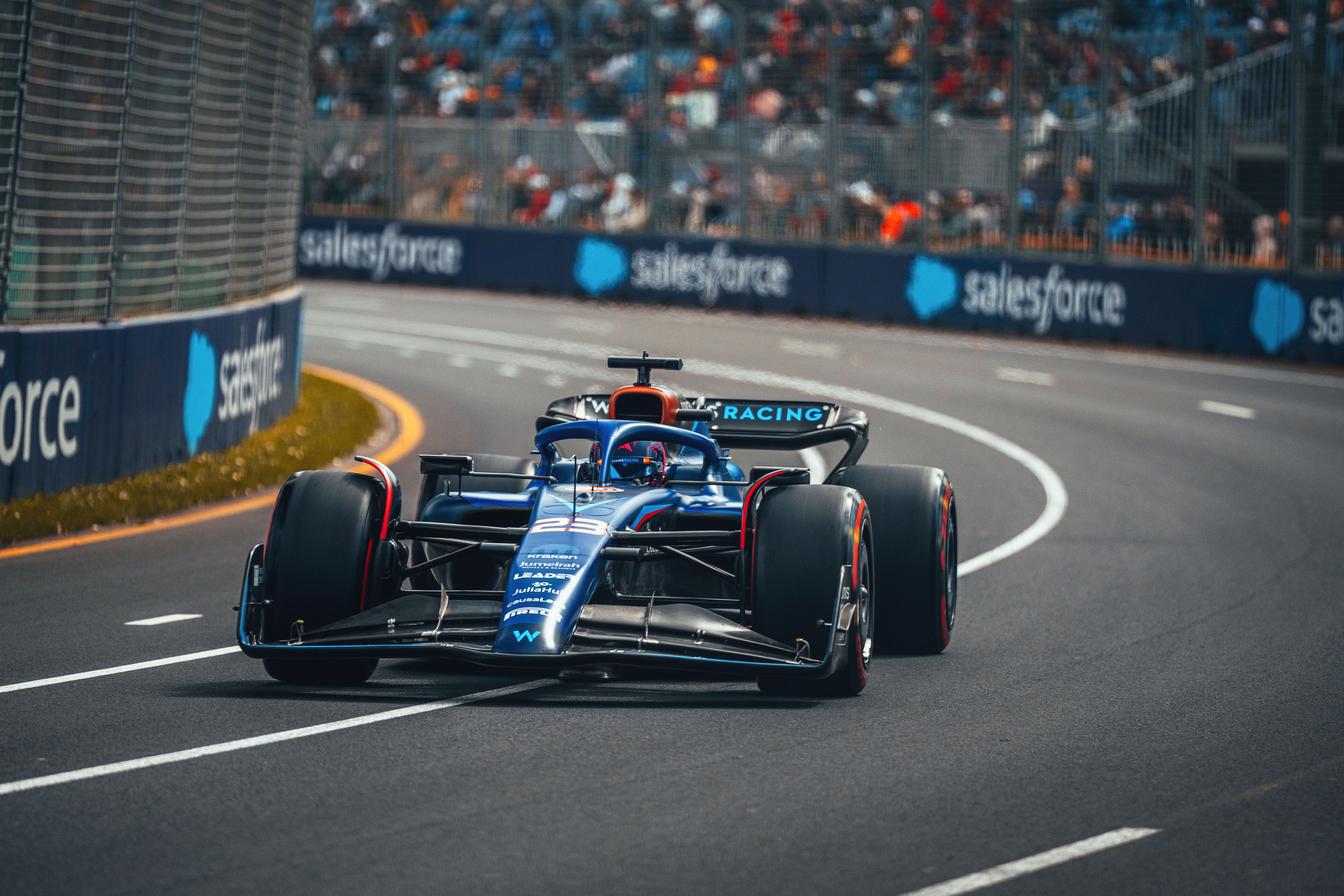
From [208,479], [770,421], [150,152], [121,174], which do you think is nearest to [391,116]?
[150,152]

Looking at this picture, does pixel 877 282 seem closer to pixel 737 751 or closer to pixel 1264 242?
pixel 1264 242

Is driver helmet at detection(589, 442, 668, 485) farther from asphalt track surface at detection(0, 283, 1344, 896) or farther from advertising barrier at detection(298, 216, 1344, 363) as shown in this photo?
advertising barrier at detection(298, 216, 1344, 363)

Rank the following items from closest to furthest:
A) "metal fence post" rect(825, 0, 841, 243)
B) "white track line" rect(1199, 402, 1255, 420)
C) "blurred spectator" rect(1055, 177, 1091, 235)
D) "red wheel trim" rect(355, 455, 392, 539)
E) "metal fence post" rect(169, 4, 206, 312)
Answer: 1. "red wheel trim" rect(355, 455, 392, 539)
2. "metal fence post" rect(169, 4, 206, 312)
3. "white track line" rect(1199, 402, 1255, 420)
4. "blurred spectator" rect(1055, 177, 1091, 235)
5. "metal fence post" rect(825, 0, 841, 243)

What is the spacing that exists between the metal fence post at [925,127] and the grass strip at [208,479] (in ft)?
41.9

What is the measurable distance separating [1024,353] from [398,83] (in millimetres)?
15032

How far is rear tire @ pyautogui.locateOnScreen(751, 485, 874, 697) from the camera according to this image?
7.01 metres

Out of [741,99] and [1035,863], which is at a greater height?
[741,99]

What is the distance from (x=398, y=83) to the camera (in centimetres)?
3475

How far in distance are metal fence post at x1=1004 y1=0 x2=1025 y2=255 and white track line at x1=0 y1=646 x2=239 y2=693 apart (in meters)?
20.8

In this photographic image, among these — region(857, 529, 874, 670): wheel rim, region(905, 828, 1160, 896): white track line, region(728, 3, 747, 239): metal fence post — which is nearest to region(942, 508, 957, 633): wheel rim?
region(857, 529, 874, 670): wheel rim

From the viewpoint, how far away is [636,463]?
8273mm

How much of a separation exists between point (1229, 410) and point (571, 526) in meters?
13.8

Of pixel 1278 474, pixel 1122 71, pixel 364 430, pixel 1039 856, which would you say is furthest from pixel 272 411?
pixel 1122 71

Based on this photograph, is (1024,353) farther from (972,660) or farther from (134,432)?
(972,660)
